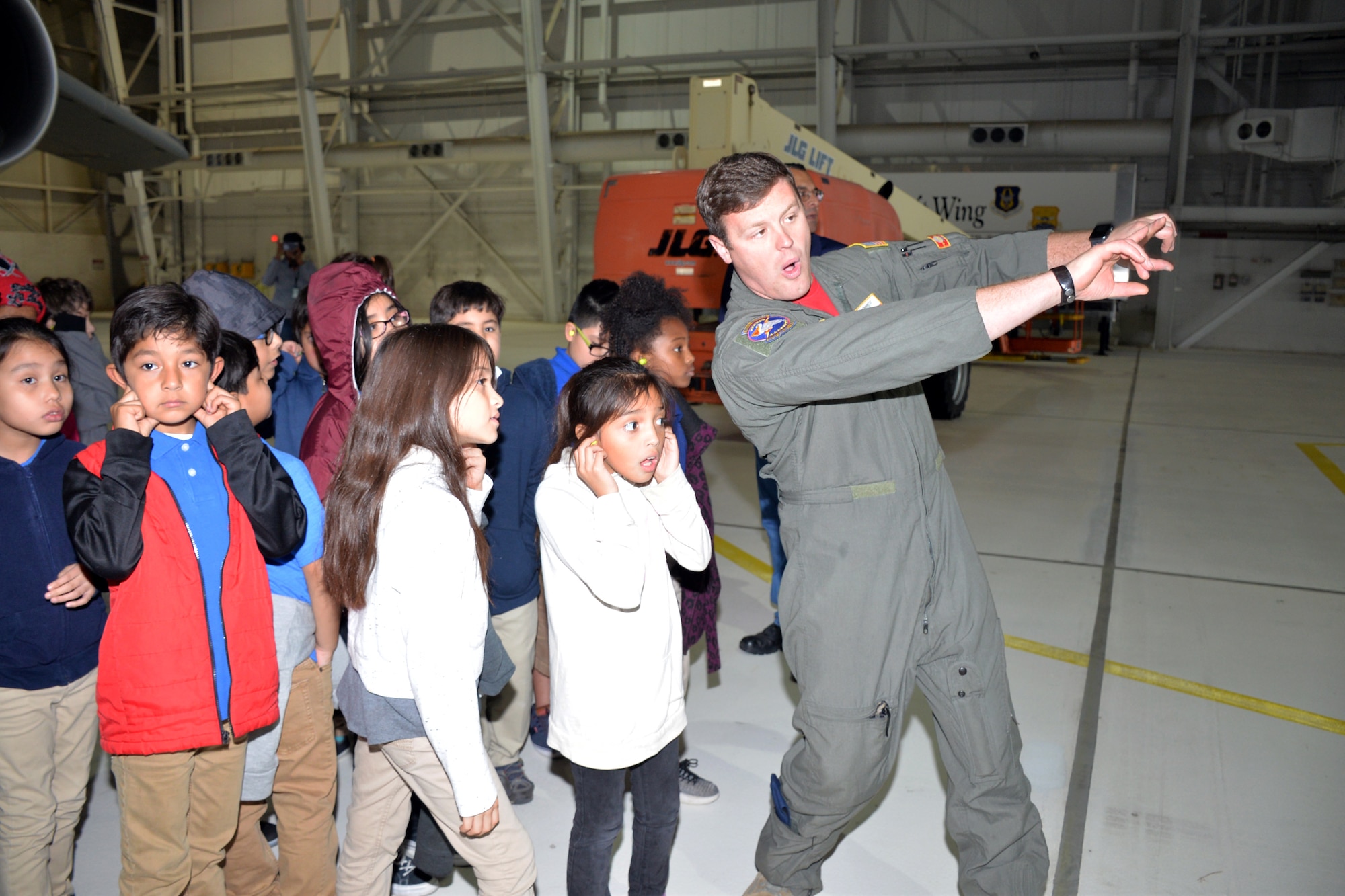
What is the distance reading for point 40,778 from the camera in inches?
90.9

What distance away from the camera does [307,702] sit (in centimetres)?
243

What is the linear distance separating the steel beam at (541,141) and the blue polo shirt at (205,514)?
1688cm

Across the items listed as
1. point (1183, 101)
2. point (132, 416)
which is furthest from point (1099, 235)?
point (1183, 101)

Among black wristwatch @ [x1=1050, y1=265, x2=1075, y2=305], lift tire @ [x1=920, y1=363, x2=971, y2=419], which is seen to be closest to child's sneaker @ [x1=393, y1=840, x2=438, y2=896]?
black wristwatch @ [x1=1050, y1=265, x2=1075, y2=305]

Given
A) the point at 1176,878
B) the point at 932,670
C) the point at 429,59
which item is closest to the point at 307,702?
the point at 932,670

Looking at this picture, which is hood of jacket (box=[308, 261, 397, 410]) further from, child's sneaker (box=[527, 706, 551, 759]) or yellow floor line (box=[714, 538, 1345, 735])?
yellow floor line (box=[714, 538, 1345, 735])

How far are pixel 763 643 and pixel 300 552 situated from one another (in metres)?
2.47

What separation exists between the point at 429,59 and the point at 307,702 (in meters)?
21.8

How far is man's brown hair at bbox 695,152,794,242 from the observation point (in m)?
2.12

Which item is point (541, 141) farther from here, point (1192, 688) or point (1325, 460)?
point (1192, 688)

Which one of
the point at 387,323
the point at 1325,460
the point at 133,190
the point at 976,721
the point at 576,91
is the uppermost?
the point at 576,91

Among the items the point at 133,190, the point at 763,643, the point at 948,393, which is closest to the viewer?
the point at 763,643

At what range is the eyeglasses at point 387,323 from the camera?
2877 millimetres

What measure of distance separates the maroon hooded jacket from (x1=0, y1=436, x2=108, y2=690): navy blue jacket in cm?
67
